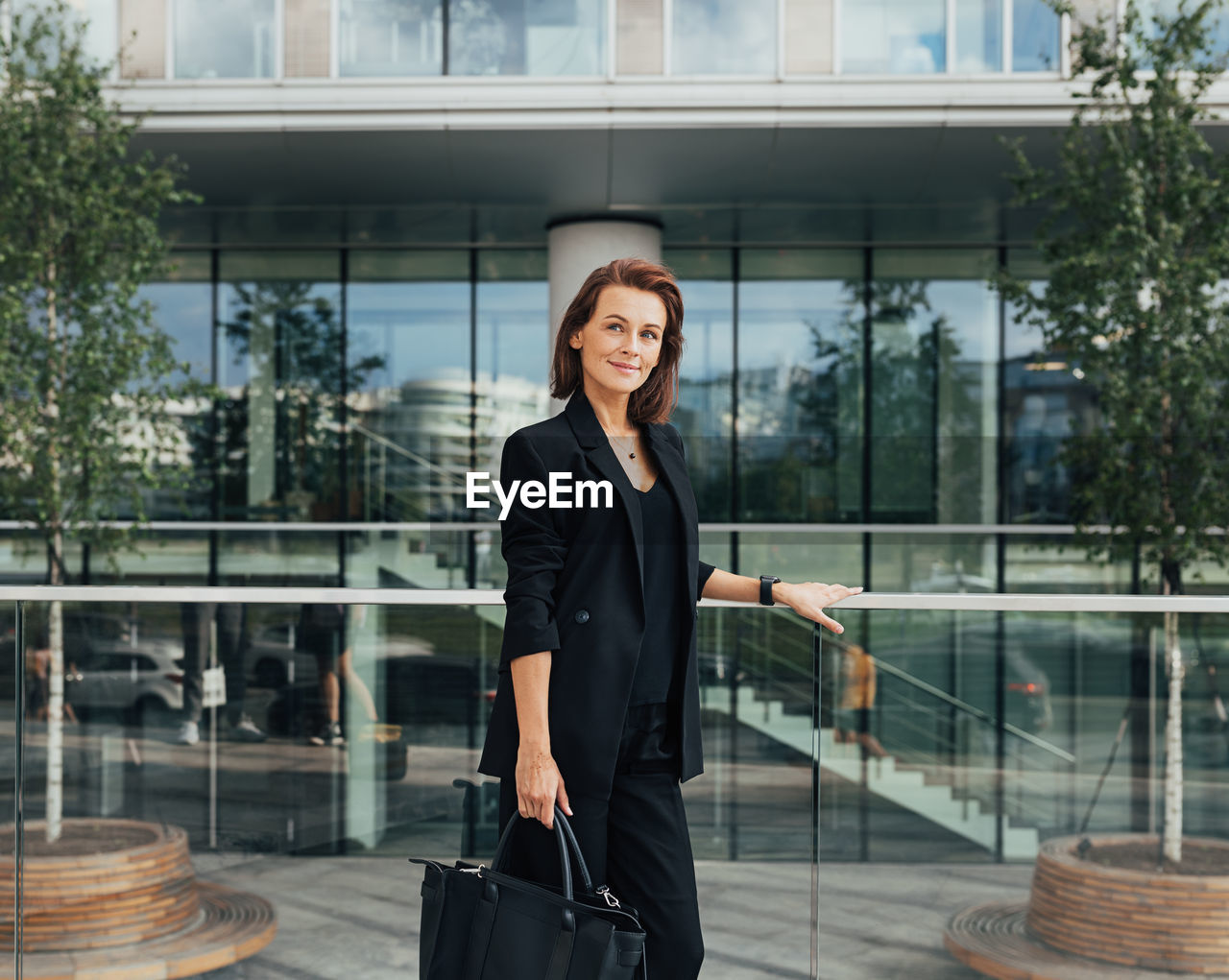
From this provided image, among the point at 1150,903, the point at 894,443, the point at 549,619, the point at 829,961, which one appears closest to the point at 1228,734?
the point at 1150,903

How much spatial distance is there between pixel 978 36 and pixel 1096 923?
8652 mm

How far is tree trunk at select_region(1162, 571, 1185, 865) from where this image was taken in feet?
12.7

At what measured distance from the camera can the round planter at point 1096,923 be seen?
149 inches

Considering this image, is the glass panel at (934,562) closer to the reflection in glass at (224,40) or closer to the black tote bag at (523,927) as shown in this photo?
the reflection in glass at (224,40)

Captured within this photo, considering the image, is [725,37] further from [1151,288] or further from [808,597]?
[808,597]

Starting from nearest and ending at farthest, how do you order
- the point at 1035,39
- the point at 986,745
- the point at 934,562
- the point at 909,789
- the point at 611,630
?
the point at 611,630
the point at 909,789
the point at 986,745
the point at 1035,39
the point at 934,562

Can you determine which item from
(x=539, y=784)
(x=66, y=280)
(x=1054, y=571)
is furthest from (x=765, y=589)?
(x=1054, y=571)

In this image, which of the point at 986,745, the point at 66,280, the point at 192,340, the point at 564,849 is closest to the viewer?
the point at 564,849

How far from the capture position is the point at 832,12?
33.8 ft

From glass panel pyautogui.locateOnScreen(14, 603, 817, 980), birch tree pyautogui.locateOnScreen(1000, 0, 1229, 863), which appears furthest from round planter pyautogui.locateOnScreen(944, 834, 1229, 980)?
birch tree pyautogui.locateOnScreen(1000, 0, 1229, 863)

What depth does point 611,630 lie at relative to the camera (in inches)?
98.3

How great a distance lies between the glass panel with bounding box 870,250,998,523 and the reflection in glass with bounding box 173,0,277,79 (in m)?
6.70

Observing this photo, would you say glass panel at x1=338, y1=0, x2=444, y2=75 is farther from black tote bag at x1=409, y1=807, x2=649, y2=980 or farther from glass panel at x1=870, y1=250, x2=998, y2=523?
black tote bag at x1=409, y1=807, x2=649, y2=980

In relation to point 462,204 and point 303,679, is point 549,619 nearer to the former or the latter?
point 303,679
